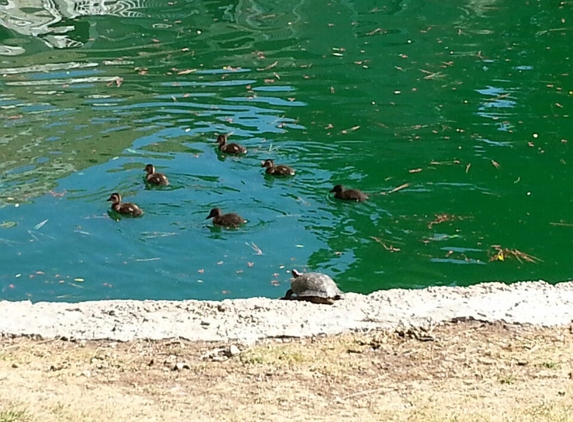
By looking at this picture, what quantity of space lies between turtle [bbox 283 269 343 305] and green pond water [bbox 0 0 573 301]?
756 mm

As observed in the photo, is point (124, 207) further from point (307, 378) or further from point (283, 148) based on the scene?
point (307, 378)

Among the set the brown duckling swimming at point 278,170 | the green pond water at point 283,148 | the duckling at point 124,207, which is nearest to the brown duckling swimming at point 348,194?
the green pond water at point 283,148

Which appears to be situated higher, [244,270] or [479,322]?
[479,322]

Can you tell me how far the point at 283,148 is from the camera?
1115cm

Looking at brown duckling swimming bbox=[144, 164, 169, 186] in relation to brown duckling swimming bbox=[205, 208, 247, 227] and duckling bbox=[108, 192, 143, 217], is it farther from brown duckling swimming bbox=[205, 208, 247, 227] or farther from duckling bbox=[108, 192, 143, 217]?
brown duckling swimming bbox=[205, 208, 247, 227]

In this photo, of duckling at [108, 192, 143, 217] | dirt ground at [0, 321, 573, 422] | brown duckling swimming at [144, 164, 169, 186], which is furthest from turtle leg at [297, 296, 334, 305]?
brown duckling swimming at [144, 164, 169, 186]

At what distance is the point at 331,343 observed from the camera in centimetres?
644

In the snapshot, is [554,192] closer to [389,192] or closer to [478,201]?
[478,201]

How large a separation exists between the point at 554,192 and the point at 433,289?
3268 mm

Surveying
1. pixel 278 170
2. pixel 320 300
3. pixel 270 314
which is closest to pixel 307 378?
pixel 270 314

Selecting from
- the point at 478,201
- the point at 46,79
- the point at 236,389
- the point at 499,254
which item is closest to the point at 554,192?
the point at 478,201

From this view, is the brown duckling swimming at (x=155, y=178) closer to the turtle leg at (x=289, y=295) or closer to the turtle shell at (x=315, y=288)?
the turtle leg at (x=289, y=295)

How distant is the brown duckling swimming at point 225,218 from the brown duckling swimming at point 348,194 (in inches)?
40.6

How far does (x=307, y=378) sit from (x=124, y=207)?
389 centimetres
